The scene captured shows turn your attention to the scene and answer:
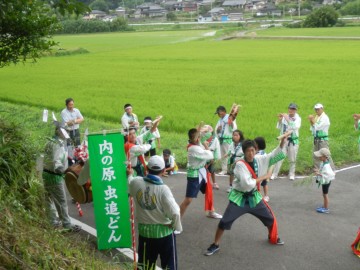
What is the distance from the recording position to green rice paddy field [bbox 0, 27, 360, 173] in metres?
14.0

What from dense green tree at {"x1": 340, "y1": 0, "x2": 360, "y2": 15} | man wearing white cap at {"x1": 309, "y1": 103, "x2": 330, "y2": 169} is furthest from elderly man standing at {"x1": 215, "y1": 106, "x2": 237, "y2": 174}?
dense green tree at {"x1": 340, "y1": 0, "x2": 360, "y2": 15}

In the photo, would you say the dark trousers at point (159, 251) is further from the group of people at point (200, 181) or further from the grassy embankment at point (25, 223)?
the grassy embankment at point (25, 223)

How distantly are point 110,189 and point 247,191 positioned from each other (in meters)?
1.72

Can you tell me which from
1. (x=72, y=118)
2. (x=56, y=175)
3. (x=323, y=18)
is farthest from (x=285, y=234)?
(x=323, y=18)

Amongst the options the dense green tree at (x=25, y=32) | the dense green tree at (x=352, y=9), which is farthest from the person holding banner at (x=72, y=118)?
the dense green tree at (x=352, y=9)

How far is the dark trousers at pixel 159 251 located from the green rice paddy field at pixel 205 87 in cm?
561

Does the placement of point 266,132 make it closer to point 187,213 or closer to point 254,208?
point 187,213

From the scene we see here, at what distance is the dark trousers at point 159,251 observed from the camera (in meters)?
5.02

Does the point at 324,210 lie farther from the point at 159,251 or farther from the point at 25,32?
the point at 25,32

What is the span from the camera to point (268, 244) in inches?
252

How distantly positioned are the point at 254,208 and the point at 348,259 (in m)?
1.34

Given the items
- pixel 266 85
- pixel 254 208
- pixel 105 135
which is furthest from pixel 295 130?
pixel 266 85

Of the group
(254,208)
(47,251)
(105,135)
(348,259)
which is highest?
(105,135)

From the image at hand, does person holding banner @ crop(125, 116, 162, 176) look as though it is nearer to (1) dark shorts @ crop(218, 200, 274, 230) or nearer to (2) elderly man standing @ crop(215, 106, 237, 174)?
(1) dark shorts @ crop(218, 200, 274, 230)
